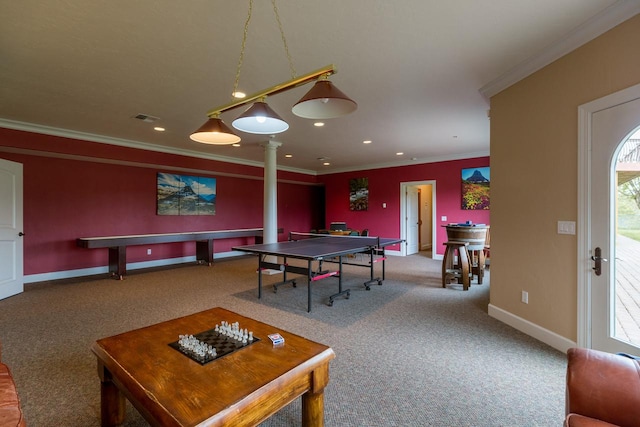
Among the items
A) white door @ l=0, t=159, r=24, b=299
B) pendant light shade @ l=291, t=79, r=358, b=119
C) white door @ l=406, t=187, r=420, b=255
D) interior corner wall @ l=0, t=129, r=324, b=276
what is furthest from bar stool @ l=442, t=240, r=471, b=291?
white door @ l=0, t=159, r=24, b=299

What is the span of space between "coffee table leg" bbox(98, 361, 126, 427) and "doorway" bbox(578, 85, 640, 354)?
3.42 meters

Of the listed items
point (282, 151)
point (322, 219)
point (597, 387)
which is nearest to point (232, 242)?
point (282, 151)

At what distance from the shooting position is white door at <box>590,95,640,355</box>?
214 cm

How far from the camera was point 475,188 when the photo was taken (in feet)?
23.4

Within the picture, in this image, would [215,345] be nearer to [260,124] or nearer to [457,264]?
[260,124]

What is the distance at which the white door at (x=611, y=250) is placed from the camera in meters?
2.14

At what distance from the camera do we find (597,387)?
115 centimetres

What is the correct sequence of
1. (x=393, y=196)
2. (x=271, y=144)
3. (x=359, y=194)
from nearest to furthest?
(x=271, y=144), (x=393, y=196), (x=359, y=194)

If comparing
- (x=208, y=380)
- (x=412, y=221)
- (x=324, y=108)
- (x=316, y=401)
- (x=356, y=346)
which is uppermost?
(x=324, y=108)

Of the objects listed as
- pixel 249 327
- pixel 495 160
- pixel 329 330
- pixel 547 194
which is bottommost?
pixel 329 330

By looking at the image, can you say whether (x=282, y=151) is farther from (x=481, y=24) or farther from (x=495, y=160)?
(x=481, y=24)

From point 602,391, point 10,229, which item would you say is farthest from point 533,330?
point 10,229

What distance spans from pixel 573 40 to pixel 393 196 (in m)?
6.10

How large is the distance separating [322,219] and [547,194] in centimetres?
842
